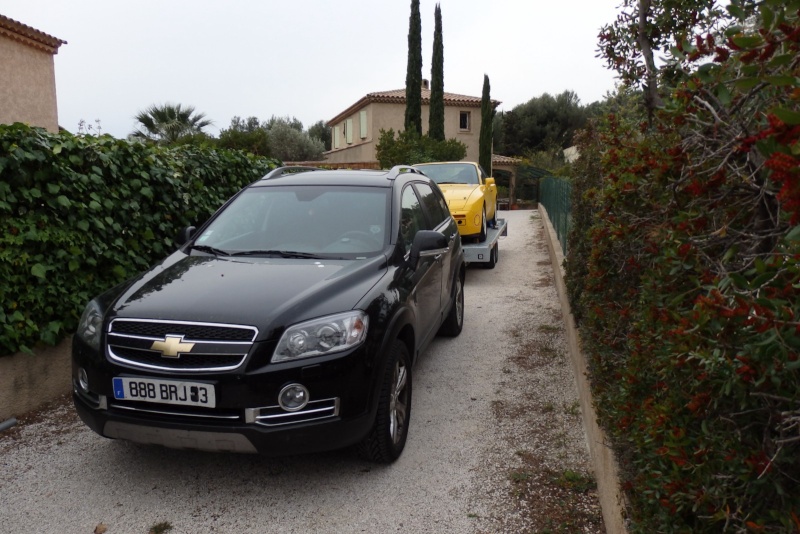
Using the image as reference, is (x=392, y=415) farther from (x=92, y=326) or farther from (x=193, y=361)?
(x=92, y=326)

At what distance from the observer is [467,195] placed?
10688 millimetres

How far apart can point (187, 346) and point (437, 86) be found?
98.0 feet

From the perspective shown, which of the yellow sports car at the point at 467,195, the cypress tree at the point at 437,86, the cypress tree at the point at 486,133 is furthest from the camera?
the cypress tree at the point at 486,133

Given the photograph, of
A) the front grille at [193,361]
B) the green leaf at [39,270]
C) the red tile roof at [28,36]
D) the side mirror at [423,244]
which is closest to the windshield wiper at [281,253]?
the side mirror at [423,244]

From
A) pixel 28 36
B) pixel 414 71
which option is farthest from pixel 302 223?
pixel 414 71

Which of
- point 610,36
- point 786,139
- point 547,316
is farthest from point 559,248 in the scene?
point 786,139

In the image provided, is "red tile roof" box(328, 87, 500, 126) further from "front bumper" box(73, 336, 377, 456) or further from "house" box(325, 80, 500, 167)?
"front bumper" box(73, 336, 377, 456)

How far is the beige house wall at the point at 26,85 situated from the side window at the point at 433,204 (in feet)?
41.8

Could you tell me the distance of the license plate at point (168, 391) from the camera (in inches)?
131

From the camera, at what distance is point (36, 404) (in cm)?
493

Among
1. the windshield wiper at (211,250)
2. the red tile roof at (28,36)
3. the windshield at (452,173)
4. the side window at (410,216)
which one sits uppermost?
the red tile roof at (28,36)

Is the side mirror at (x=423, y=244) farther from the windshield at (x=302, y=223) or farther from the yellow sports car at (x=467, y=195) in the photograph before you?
the yellow sports car at (x=467, y=195)

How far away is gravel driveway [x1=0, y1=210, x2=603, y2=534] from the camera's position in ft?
11.1

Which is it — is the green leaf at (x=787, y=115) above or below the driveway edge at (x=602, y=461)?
above
